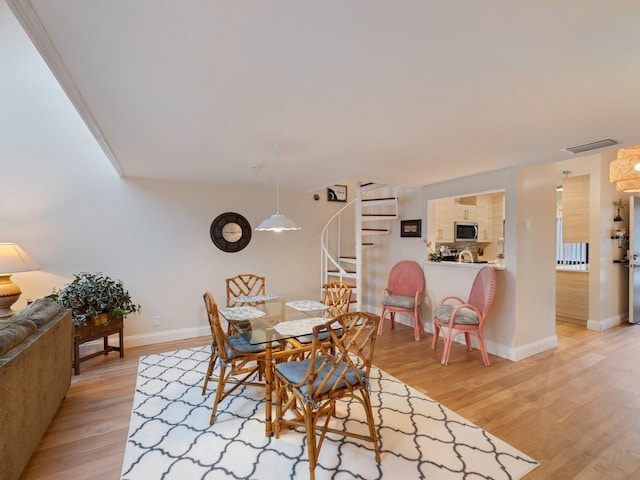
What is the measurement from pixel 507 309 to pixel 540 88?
2.69 m

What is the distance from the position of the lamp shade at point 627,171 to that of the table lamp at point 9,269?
6.21 meters

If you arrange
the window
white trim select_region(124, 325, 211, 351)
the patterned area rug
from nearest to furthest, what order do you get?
the patterned area rug < white trim select_region(124, 325, 211, 351) < the window

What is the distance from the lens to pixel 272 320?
8.86 ft

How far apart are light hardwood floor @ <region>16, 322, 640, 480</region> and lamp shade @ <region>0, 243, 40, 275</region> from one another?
1.23 metres

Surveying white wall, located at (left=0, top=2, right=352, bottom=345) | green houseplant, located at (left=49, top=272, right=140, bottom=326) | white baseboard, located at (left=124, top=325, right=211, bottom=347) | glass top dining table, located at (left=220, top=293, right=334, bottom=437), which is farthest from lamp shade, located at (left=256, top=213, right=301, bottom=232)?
white baseboard, located at (left=124, top=325, right=211, bottom=347)

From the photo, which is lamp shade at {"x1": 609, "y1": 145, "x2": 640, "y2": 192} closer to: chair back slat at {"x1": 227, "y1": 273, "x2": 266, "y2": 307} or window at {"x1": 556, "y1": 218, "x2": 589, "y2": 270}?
window at {"x1": 556, "y1": 218, "x2": 589, "y2": 270}

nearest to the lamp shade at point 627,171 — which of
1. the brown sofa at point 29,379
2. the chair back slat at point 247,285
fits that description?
the chair back slat at point 247,285

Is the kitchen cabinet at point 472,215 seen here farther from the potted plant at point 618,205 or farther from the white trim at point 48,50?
the white trim at point 48,50

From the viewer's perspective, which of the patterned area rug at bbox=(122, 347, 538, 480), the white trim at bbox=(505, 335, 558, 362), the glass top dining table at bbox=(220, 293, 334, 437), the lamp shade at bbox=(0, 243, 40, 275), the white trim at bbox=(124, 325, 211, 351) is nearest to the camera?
the patterned area rug at bbox=(122, 347, 538, 480)

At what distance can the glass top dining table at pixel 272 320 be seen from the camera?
216 cm

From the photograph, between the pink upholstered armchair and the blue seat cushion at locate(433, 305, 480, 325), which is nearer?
the blue seat cushion at locate(433, 305, 480, 325)

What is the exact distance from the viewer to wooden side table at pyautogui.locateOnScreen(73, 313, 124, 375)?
3.14 meters

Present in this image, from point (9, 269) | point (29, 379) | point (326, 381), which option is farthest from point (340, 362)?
→ point (9, 269)

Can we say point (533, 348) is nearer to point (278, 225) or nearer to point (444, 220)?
point (444, 220)
